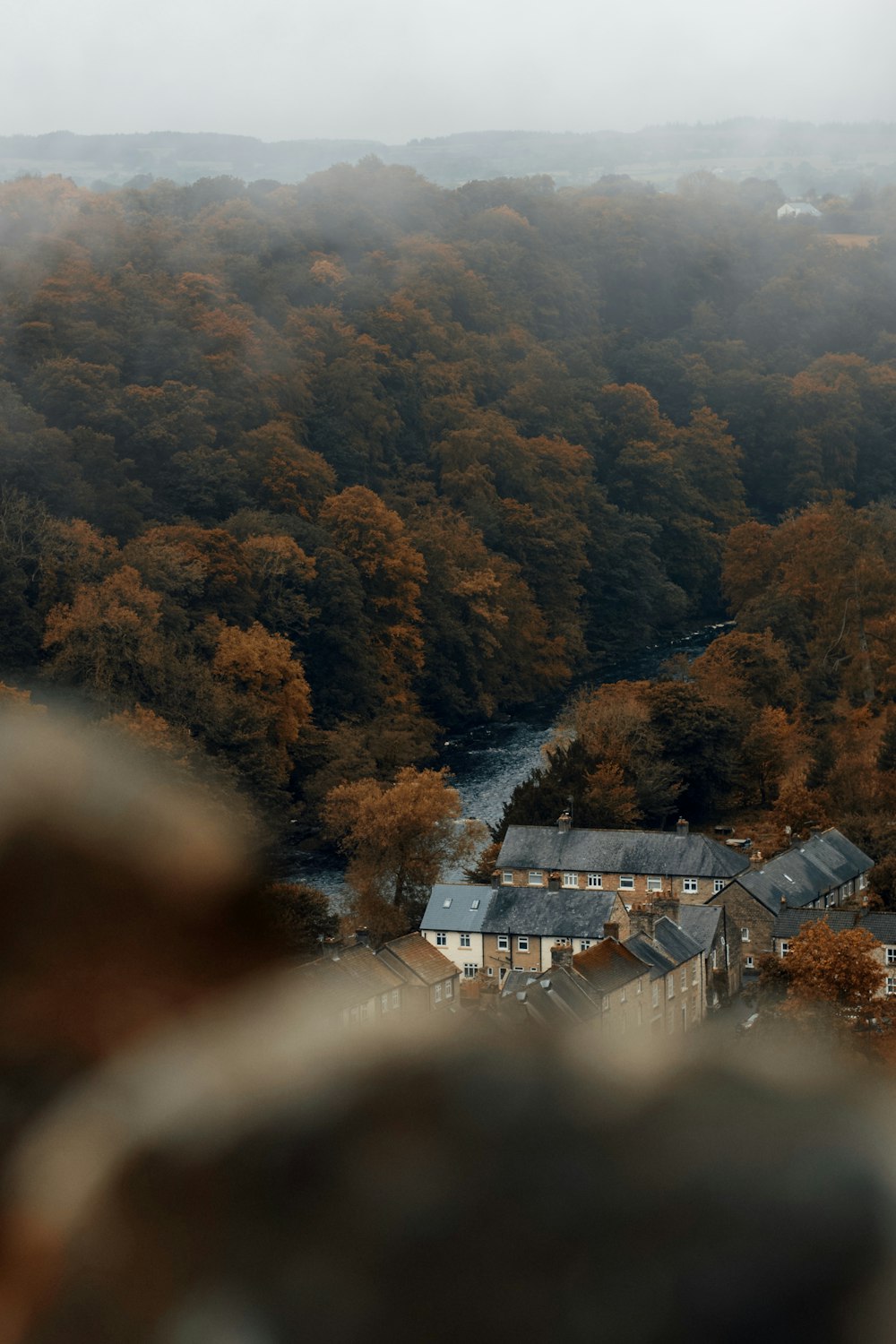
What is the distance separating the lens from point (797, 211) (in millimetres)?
151125

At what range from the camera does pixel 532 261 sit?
4395 inches

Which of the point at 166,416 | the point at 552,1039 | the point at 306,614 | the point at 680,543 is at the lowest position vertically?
the point at 680,543

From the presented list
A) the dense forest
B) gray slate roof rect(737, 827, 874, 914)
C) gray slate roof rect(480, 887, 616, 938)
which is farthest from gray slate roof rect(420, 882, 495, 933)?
the dense forest

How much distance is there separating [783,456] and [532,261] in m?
23.6

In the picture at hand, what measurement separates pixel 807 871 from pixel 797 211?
126562 mm

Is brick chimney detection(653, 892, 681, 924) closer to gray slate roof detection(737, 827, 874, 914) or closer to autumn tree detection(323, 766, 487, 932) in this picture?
gray slate roof detection(737, 827, 874, 914)

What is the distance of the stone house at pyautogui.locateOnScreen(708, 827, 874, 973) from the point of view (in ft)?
105

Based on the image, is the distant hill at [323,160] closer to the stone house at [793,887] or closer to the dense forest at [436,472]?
the dense forest at [436,472]

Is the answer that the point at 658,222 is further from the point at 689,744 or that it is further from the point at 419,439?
the point at 689,744

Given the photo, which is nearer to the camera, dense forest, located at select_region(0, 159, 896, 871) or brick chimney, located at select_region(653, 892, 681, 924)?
brick chimney, located at select_region(653, 892, 681, 924)

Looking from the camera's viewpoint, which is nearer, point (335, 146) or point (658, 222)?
point (658, 222)

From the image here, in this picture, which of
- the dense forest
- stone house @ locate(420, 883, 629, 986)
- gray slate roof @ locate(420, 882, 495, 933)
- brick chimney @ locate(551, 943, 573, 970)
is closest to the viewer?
brick chimney @ locate(551, 943, 573, 970)

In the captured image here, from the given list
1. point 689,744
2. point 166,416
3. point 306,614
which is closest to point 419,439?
point 166,416

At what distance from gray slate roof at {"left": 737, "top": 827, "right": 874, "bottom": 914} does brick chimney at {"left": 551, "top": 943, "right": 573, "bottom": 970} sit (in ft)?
14.1
